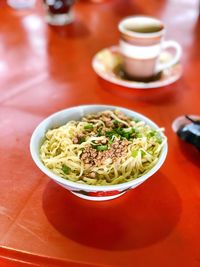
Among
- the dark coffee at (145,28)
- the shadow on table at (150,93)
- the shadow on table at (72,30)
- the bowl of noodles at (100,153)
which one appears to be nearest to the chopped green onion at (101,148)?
the bowl of noodles at (100,153)

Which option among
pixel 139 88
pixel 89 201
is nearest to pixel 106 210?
pixel 89 201

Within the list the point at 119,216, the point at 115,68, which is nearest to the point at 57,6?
the point at 115,68

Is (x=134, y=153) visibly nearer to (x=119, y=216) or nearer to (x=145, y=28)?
(x=119, y=216)

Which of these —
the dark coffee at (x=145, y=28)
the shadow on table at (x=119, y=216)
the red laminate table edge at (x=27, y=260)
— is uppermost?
the dark coffee at (x=145, y=28)

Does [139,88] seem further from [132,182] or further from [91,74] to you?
[132,182]

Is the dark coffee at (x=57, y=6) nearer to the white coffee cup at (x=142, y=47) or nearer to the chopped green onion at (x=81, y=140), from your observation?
the white coffee cup at (x=142, y=47)

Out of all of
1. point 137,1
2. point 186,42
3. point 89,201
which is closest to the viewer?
point 89,201
